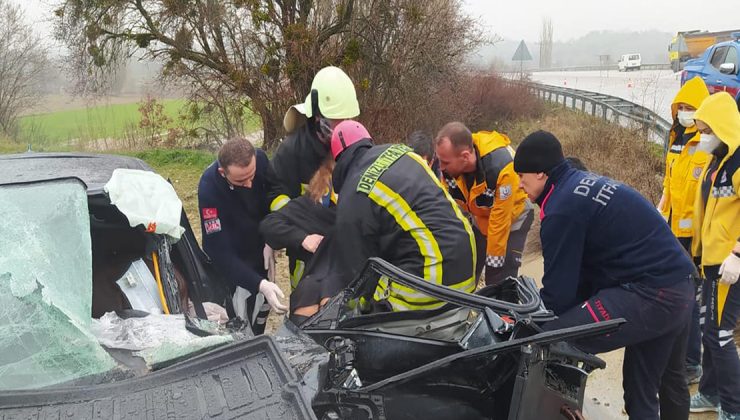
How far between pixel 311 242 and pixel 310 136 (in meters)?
0.61

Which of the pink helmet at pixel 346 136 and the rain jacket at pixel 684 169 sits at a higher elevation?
the pink helmet at pixel 346 136

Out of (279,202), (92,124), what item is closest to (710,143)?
(279,202)

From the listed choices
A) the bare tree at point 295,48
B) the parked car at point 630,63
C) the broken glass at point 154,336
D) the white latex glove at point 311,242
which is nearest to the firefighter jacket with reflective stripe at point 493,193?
the white latex glove at point 311,242

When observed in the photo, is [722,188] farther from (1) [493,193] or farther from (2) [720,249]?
(1) [493,193]

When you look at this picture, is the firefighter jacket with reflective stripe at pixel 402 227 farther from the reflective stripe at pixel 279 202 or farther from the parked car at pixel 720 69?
the parked car at pixel 720 69

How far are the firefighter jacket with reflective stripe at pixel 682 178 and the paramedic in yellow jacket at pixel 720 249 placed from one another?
1.15ft

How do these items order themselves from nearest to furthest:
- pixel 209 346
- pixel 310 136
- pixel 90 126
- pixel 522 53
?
pixel 209 346 < pixel 310 136 < pixel 90 126 < pixel 522 53

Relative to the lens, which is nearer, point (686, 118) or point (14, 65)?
point (686, 118)

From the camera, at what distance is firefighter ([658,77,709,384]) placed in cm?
350

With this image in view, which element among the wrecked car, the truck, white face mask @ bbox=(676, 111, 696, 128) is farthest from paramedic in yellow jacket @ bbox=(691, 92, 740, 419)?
the truck

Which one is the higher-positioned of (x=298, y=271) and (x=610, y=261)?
(x=610, y=261)

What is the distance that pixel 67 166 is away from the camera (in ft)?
9.87

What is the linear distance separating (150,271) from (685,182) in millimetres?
3202

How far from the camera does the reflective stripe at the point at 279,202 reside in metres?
3.15
